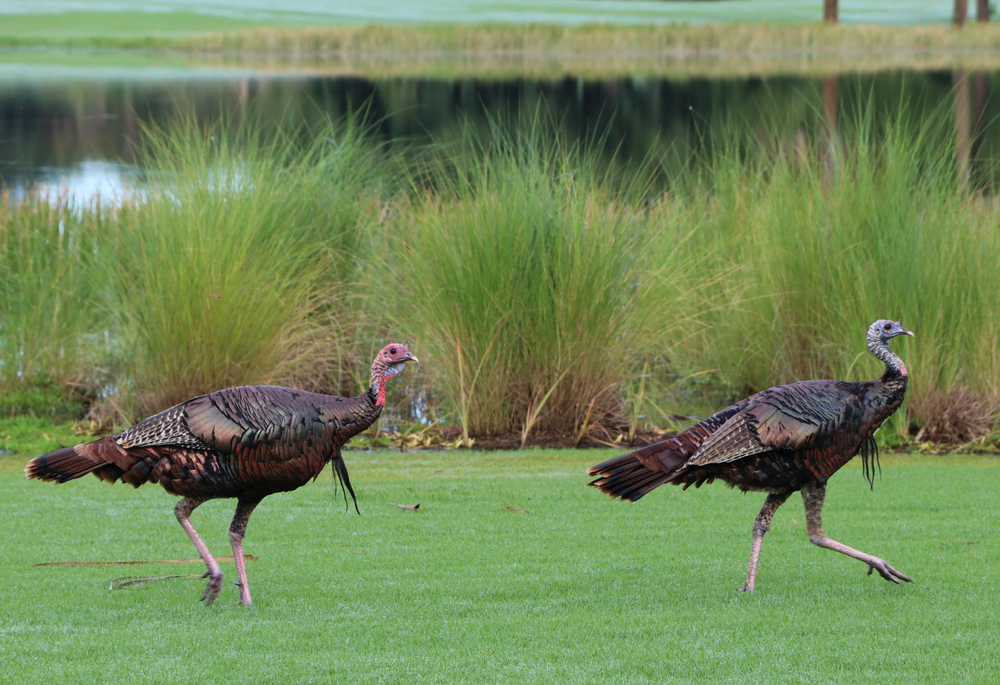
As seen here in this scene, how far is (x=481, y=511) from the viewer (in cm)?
715

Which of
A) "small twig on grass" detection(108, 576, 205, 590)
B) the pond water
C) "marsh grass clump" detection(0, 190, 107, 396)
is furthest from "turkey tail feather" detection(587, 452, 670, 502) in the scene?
the pond water

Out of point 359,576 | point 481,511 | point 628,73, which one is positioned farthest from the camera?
point 628,73

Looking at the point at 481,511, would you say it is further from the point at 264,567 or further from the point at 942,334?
the point at 942,334

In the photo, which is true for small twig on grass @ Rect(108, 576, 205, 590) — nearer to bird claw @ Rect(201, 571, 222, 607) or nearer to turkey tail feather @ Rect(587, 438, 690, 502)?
bird claw @ Rect(201, 571, 222, 607)

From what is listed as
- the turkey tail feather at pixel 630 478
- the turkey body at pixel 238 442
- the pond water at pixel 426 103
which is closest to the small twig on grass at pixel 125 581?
the turkey body at pixel 238 442

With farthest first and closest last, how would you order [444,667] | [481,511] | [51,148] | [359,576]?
[51,148]
[481,511]
[359,576]
[444,667]

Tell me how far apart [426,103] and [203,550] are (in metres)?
30.6

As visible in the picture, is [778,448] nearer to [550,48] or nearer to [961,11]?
[961,11]

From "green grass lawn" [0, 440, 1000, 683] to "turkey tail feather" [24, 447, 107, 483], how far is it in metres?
0.59

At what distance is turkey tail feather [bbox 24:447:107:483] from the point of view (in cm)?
507

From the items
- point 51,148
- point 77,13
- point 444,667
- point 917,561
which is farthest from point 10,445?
point 77,13

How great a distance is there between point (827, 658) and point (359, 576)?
2269 millimetres

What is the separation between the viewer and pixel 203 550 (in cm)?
508

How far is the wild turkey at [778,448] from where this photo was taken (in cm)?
511
